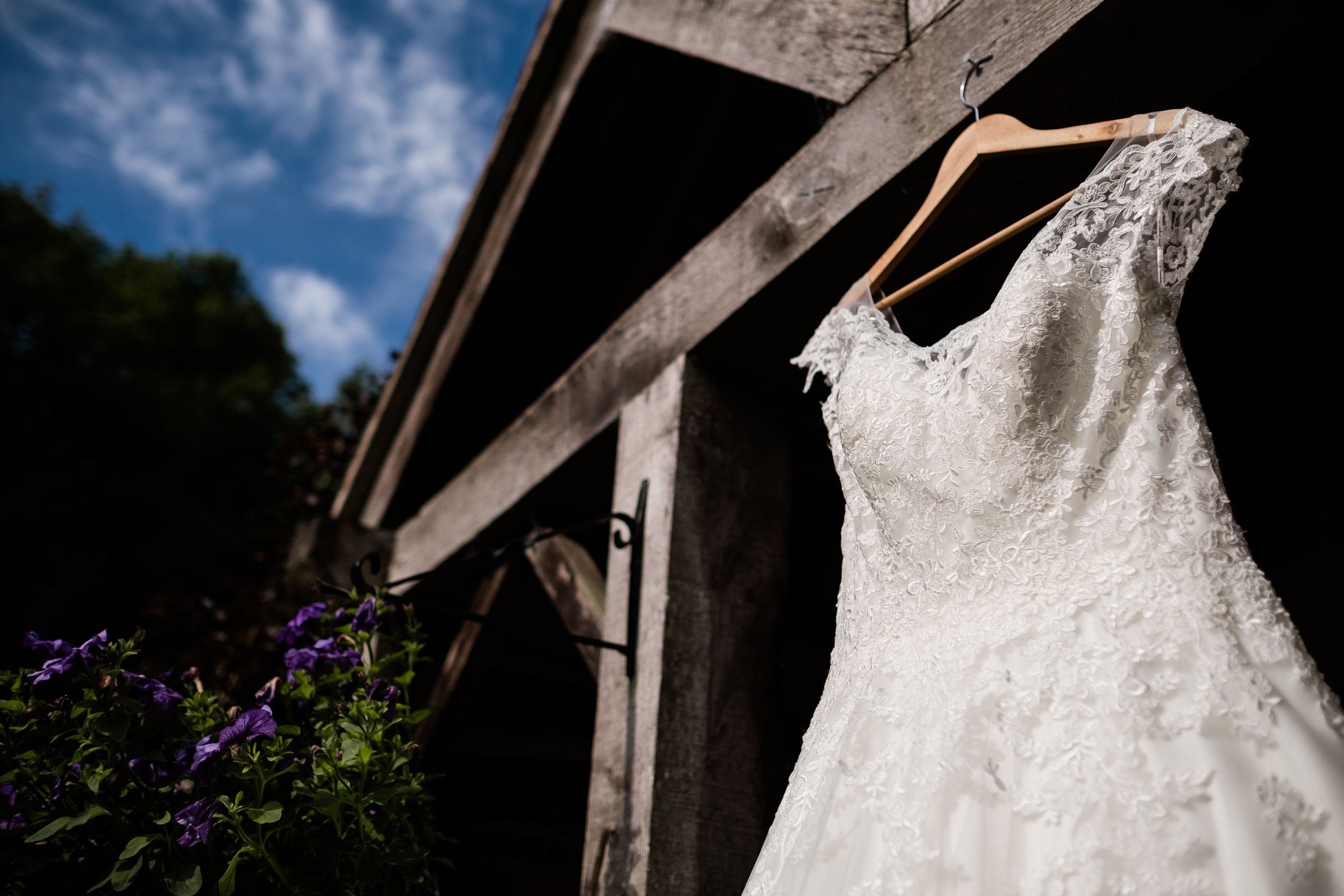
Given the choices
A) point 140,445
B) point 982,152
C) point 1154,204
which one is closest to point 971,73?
point 982,152

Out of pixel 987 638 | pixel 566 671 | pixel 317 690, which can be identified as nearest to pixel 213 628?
Result: pixel 566 671

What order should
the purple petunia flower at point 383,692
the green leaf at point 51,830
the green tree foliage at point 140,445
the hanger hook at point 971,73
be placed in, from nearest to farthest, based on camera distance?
the green leaf at point 51,830 → the hanger hook at point 971,73 → the purple petunia flower at point 383,692 → the green tree foliage at point 140,445

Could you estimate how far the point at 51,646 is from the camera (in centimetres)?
101

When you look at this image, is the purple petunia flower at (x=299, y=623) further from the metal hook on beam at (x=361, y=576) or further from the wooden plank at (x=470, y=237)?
the wooden plank at (x=470, y=237)

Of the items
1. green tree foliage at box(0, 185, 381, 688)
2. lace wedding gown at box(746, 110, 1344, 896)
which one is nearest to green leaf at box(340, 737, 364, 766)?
lace wedding gown at box(746, 110, 1344, 896)

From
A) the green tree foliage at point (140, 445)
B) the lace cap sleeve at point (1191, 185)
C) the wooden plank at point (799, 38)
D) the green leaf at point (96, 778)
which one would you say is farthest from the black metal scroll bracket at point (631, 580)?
the green tree foliage at point (140, 445)

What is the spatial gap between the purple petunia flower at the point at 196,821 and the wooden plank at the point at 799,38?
1453 mm

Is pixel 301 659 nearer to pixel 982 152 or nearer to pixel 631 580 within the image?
pixel 631 580

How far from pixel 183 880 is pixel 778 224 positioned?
1350 millimetres

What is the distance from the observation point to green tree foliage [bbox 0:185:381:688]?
13.1 feet

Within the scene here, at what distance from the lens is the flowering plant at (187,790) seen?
916mm

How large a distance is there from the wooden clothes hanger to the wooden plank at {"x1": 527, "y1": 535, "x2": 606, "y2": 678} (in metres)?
0.94

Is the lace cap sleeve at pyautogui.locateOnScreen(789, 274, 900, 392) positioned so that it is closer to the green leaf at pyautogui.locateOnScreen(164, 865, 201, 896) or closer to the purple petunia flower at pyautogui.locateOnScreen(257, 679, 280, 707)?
the purple petunia flower at pyautogui.locateOnScreen(257, 679, 280, 707)

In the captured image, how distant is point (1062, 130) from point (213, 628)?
13.4 feet
